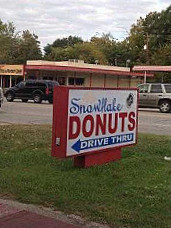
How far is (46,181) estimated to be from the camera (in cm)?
641

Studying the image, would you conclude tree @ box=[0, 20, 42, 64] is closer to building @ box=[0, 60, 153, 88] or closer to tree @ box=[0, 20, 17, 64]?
tree @ box=[0, 20, 17, 64]

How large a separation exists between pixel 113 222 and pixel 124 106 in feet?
10.7

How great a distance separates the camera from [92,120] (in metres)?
7.11

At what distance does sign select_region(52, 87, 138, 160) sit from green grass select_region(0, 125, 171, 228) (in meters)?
0.40

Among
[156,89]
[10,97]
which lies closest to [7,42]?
[10,97]

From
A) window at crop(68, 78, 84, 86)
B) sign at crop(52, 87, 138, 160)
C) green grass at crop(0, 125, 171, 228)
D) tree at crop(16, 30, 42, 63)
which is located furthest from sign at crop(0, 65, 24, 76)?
sign at crop(52, 87, 138, 160)

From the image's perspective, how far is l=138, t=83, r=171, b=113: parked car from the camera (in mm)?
24953

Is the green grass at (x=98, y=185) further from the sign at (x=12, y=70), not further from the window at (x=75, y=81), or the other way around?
the window at (x=75, y=81)

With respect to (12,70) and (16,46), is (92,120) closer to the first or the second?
(12,70)

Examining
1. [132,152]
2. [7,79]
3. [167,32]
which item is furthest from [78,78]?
[132,152]

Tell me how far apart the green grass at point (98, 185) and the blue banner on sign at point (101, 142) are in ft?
1.25

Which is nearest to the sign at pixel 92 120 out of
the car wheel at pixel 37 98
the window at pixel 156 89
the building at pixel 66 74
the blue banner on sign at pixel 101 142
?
the blue banner on sign at pixel 101 142

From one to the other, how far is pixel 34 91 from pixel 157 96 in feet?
32.8

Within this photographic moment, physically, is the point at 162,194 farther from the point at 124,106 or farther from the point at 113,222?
the point at 124,106
